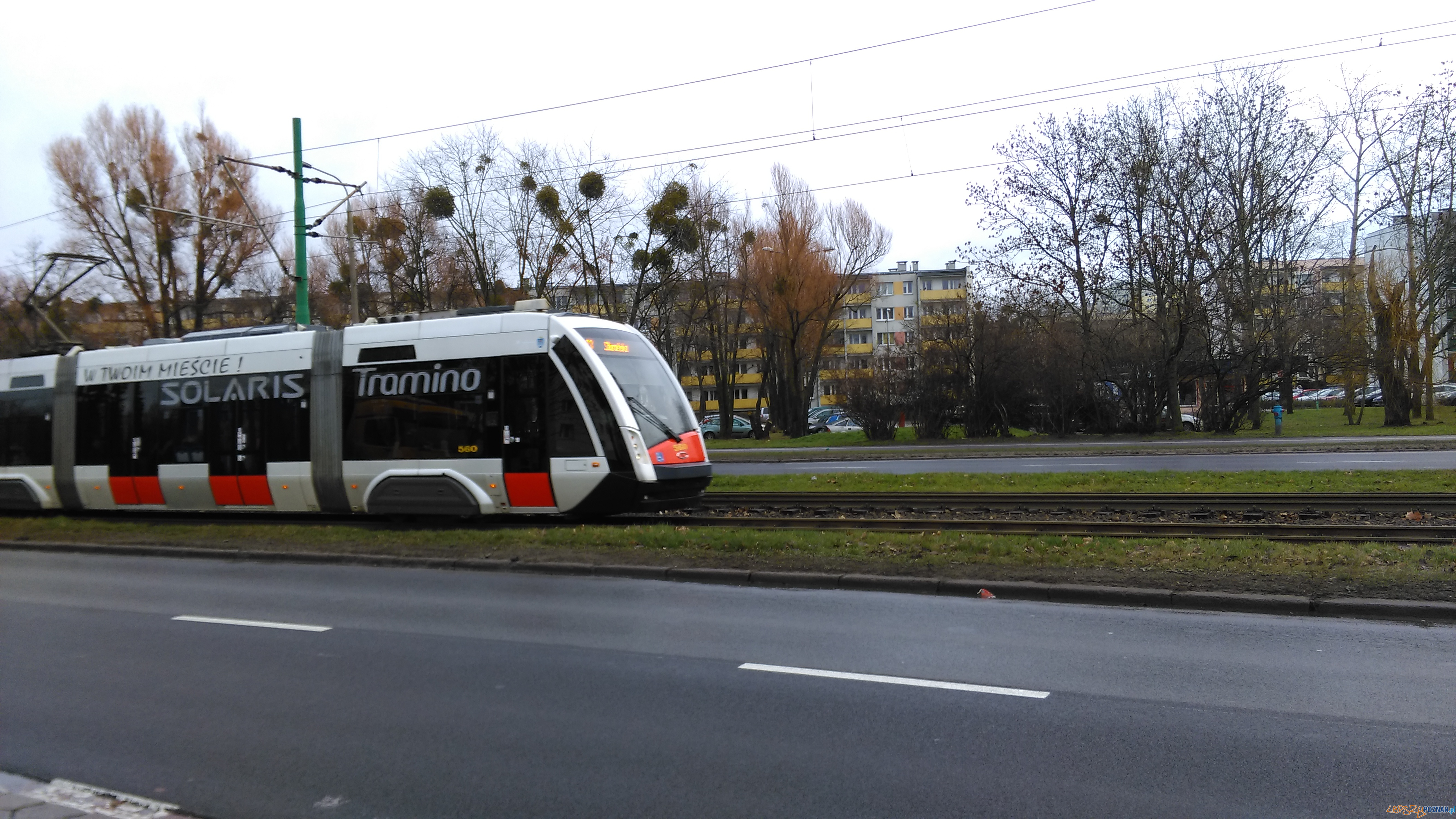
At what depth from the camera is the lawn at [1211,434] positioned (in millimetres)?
29234

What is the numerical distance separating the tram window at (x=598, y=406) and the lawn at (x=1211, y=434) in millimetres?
19942

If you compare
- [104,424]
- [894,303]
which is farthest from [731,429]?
[894,303]

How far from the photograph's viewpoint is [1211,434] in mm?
31016

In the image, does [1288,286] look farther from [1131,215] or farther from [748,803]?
[748,803]

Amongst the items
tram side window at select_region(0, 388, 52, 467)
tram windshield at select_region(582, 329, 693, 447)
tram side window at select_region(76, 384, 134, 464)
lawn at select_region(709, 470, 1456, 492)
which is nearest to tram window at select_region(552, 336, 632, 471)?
tram windshield at select_region(582, 329, 693, 447)

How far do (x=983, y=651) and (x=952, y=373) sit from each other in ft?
92.6

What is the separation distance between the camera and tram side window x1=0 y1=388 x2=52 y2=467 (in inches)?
653

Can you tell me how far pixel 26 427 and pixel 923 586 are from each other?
1719 cm

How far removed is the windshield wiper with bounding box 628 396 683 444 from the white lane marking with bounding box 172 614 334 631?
5.42 metres

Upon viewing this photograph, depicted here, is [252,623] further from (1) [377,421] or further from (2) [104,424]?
(2) [104,424]

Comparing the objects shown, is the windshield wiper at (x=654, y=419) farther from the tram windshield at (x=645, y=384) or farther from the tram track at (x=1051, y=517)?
the tram track at (x=1051, y=517)

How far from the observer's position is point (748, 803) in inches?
155

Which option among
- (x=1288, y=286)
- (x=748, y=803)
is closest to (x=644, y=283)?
(x=1288, y=286)

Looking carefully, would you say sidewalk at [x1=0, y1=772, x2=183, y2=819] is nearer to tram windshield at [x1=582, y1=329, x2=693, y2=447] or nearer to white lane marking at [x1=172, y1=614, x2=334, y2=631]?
white lane marking at [x1=172, y1=614, x2=334, y2=631]
